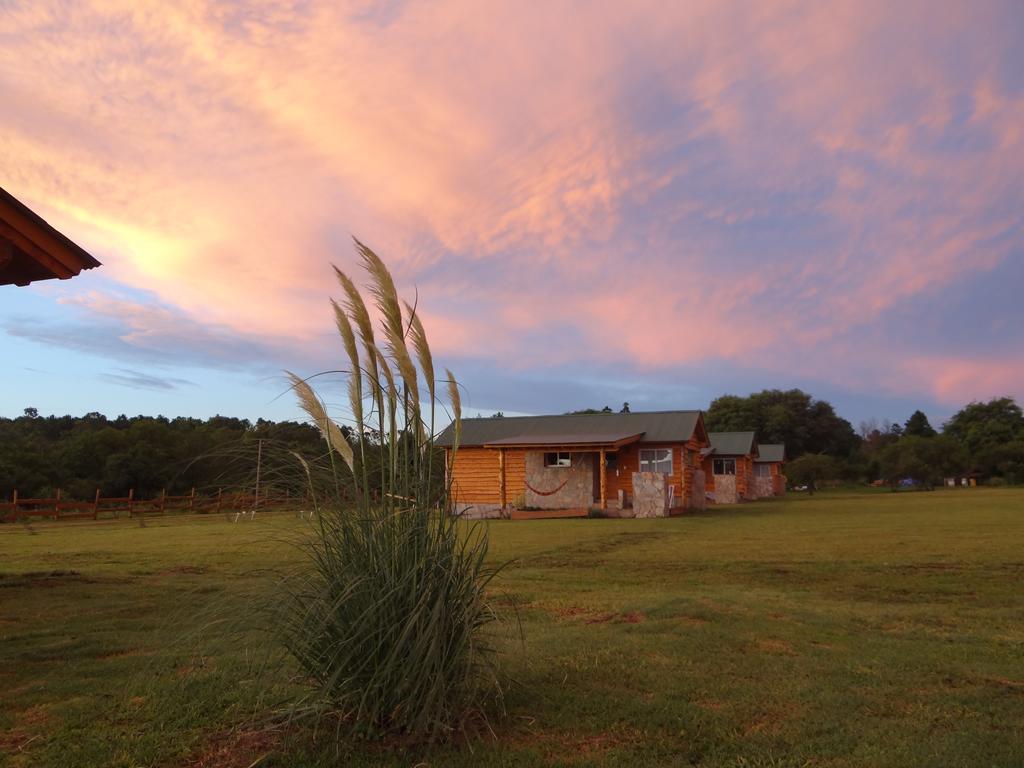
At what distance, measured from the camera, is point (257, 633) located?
10.7 ft

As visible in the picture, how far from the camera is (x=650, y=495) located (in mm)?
23812

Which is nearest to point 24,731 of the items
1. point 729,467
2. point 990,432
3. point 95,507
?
point 95,507

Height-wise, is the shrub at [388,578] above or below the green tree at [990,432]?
below

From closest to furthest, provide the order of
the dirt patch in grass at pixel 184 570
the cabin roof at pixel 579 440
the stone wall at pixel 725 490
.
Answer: the dirt patch in grass at pixel 184 570
the cabin roof at pixel 579 440
the stone wall at pixel 725 490

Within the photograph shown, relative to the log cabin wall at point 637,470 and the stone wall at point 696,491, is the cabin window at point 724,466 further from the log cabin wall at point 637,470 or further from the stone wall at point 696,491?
the log cabin wall at point 637,470

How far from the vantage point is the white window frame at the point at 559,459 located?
1049 inches

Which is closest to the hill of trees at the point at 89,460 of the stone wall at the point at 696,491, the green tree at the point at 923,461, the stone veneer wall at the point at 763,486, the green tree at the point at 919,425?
the stone wall at the point at 696,491

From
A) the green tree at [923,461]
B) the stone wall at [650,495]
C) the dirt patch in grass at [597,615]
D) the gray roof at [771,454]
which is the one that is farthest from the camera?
the gray roof at [771,454]

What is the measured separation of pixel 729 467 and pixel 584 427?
572 inches

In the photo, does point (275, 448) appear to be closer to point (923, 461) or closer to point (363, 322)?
point (363, 322)

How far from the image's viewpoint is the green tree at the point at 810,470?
51.7m

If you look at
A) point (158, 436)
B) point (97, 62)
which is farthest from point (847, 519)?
point (158, 436)

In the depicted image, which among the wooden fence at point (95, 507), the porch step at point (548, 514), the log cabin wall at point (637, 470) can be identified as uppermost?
the log cabin wall at point (637, 470)

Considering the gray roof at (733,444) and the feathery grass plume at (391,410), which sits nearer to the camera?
the feathery grass plume at (391,410)
